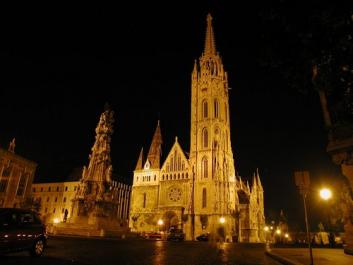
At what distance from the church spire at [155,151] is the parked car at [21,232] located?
58.7 meters

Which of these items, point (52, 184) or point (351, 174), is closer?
point (351, 174)

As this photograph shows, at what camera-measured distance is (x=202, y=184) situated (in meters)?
58.6

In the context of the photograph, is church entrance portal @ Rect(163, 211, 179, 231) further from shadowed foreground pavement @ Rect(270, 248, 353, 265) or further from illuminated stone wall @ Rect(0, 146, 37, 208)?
shadowed foreground pavement @ Rect(270, 248, 353, 265)

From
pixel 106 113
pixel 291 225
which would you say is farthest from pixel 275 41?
pixel 291 225

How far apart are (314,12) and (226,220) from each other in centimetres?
5233

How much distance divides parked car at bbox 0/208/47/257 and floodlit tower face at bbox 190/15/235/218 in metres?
47.5

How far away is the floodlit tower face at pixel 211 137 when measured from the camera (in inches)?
2246

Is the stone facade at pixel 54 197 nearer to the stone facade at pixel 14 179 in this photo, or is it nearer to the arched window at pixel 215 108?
the stone facade at pixel 14 179

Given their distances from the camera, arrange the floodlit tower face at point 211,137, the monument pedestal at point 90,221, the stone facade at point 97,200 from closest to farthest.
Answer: the monument pedestal at point 90,221 < the stone facade at point 97,200 < the floodlit tower face at point 211,137

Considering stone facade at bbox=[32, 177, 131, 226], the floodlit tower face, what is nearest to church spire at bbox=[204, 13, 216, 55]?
the floodlit tower face

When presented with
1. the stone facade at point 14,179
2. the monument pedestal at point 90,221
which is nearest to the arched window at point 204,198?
the monument pedestal at point 90,221

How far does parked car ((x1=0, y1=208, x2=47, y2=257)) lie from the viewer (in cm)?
902

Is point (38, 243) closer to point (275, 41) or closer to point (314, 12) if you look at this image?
point (275, 41)

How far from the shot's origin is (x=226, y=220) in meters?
55.0
